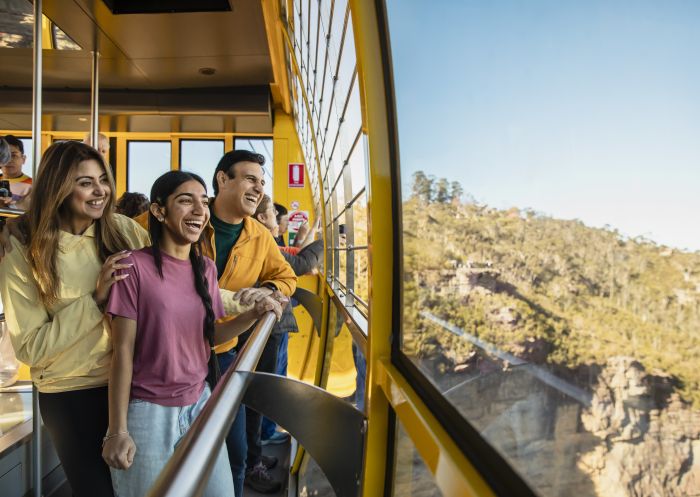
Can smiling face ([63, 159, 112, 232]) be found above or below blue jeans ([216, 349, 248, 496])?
above

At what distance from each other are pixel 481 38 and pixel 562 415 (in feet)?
1.34

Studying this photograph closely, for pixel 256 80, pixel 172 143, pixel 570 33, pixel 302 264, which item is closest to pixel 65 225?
pixel 570 33

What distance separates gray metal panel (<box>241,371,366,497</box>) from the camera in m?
1.11

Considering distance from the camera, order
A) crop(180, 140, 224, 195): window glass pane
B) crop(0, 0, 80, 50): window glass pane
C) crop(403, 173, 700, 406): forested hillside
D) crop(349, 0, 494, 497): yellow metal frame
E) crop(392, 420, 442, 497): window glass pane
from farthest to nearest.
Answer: crop(180, 140, 224, 195): window glass pane, crop(0, 0, 80, 50): window glass pane, crop(349, 0, 494, 497): yellow metal frame, crop(392, 420, 442, 497): window glass pane, crop(403, 173, 700, 406): forested hillside

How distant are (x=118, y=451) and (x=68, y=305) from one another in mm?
417

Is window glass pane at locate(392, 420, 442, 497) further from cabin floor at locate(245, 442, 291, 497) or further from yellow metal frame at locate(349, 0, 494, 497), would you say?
cabin floor at locate(245, 442, 291, 497)

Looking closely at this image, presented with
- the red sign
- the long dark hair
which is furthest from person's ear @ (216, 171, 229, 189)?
the red sign

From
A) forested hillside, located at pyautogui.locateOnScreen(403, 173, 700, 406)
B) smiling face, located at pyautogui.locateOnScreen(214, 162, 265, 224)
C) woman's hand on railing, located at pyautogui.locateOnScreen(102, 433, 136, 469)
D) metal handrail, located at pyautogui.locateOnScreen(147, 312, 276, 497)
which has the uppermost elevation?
smiling face, located at pyautogui.locateOnScreen(214, 162, 265, 224)

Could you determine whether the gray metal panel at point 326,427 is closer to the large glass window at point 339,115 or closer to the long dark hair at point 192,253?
the large glass window at point 339,115

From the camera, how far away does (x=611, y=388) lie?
386 mm

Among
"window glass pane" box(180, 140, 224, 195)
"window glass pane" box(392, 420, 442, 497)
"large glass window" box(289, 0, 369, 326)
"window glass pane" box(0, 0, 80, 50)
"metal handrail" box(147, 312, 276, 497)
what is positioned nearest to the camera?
"metal handrail" box(147, 312, 276, 497)

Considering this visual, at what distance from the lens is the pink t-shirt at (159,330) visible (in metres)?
1.50

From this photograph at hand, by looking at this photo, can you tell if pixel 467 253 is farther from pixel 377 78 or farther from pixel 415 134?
pixel 377 78

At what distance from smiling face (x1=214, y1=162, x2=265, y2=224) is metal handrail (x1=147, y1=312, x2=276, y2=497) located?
4.65 feet
